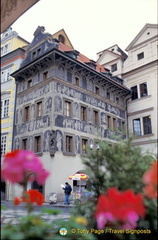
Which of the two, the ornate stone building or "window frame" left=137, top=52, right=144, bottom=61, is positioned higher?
"window frame" left=137, top=52, right=144, bottom=61

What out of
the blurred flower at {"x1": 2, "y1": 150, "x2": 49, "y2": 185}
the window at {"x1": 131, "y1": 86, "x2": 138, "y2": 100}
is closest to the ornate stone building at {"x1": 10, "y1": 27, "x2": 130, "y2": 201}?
the window at {"x1": 131, "y1": 86, "x2": 138, "y2": 100}

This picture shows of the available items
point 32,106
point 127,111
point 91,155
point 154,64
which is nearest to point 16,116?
point 32,106

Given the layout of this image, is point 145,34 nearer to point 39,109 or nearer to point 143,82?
point 143,82

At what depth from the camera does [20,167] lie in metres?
1.50

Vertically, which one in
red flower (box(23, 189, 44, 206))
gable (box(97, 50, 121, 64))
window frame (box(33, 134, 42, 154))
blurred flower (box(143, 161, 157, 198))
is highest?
gable (box(97, 50, 121, 64))

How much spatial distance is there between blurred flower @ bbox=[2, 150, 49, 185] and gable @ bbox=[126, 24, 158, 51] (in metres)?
18.3

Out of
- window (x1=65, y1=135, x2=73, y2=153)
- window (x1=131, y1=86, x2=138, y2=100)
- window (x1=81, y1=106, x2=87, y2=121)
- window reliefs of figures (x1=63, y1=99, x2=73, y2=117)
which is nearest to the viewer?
window (x1=65, y1=135, x2=73, y2=153)

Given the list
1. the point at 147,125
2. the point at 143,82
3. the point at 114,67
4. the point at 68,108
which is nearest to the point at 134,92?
Answer: the point at 143,82

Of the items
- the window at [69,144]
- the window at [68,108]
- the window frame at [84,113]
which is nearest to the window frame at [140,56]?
the window frame at [84,113]

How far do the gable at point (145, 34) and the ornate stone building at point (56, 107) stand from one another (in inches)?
175

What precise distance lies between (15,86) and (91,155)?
14.4 m

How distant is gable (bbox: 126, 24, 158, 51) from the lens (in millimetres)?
17875

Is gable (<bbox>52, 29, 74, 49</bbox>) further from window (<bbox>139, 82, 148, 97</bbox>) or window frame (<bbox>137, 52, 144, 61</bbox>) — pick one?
window (<bbox>139, 82, 148, 97</bbox>)

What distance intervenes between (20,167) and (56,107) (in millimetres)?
11957
